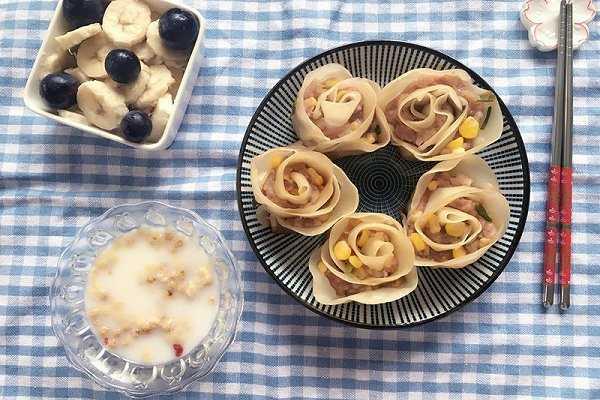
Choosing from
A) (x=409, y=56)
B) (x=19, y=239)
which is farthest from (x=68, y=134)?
(x=409, y=56)

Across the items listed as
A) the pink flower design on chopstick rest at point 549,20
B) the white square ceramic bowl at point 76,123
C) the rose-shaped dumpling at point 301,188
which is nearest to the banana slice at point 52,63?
the white square ceramic bowl at point 76,123

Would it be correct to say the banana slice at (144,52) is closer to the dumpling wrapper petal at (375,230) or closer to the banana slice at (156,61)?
the banana slice at (156,61)

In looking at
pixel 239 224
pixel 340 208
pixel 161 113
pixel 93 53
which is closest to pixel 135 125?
pixel 161 113

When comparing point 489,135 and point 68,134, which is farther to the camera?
point 68,134

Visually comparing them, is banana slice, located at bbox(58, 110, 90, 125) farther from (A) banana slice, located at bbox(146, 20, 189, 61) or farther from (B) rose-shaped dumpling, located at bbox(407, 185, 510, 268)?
(B) rose-shaped dumpling, located at bbox(407, 185, 510, 268)

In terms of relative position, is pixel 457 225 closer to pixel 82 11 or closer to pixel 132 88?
pixel 132 88

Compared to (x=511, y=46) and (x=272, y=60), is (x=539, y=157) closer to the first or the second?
(x=511, y=46)
